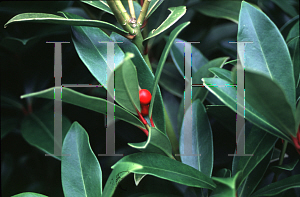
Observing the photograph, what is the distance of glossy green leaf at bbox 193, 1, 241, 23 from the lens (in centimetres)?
84

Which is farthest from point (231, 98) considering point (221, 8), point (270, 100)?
point (221, 8)

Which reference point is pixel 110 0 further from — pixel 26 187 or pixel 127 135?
pixel 26 187

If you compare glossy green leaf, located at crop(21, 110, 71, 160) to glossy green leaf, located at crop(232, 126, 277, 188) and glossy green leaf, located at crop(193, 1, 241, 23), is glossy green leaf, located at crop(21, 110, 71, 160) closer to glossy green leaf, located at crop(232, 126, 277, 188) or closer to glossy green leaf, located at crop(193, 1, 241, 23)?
glossy green leaf, located at crop(232, 126, 277, 188)

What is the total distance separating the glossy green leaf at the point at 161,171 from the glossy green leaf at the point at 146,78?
0.26 ft

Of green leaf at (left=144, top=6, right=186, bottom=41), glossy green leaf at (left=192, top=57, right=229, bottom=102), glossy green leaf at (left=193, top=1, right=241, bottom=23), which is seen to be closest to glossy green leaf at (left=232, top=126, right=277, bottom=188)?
glossy green leaf at (left=192, top=57, right=229, bottom=102)

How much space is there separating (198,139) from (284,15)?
2.15 feet

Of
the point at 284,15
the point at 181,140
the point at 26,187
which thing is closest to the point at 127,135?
the point at 181,140

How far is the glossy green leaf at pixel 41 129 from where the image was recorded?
0.69m

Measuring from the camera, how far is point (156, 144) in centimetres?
48

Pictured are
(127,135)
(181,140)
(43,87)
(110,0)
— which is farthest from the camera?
(43,87)

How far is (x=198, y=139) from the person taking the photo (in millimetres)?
604

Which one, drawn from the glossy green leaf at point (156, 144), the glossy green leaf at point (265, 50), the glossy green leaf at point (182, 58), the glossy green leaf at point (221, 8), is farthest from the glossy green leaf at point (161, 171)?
the glossy green leaf at point (221, 8)

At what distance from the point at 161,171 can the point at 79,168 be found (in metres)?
0.19

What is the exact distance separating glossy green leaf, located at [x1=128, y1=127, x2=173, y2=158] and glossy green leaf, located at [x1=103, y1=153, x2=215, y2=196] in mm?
13
